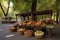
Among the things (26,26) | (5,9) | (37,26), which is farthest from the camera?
(5,9)

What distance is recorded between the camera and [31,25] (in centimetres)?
1406

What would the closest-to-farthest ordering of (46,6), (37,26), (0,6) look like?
1. (37,26)
2. (46,6)
3. (0,6)

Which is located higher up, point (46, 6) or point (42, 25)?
point (46, 6)

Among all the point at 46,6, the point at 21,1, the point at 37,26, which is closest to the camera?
the point at 37,26

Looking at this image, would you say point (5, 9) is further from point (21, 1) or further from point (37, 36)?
point (37, 36)

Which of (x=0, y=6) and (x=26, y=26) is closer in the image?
(x=26, y=26)

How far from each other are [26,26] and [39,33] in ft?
10.1

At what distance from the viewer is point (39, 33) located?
11648 millimetres

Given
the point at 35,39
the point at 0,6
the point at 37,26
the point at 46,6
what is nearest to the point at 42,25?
the point at 37,26

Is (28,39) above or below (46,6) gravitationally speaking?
below

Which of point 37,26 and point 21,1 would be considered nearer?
point 37,26

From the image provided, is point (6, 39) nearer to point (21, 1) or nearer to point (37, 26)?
point (37, 26)

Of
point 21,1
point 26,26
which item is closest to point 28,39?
point 26,26

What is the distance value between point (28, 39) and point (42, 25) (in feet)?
9.54
